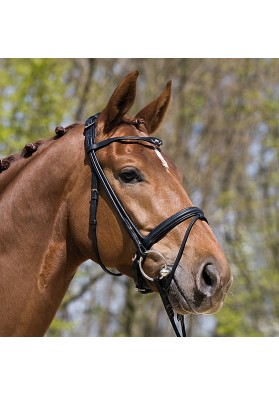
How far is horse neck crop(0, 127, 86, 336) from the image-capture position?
3.86 m

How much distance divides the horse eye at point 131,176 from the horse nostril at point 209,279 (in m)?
0.73

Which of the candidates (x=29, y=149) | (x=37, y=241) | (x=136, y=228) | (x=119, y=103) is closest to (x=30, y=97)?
(x=29, y=149)

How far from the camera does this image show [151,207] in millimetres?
3764

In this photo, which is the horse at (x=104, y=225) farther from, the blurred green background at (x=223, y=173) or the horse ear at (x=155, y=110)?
the blurred green background at (x=223, y=173)

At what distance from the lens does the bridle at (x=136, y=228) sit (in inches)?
144

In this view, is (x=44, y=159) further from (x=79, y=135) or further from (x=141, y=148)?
(x=141, y=148)

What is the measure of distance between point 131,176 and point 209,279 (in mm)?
838

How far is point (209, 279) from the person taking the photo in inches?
140

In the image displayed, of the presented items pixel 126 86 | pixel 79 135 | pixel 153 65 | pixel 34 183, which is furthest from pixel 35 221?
pixel 153 65

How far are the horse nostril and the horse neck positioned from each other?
0.94 meters

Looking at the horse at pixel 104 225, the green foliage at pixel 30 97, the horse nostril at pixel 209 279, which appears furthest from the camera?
the green foliage at pixel 30 97

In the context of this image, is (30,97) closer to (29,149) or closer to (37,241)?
(29,149)

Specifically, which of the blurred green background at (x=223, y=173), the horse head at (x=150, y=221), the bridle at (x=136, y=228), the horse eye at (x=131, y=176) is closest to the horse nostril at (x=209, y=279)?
the horse head at (x=150, y=221)

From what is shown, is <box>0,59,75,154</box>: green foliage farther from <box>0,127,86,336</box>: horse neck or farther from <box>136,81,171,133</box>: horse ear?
<box>0,127,86,336</box>: horse neck
